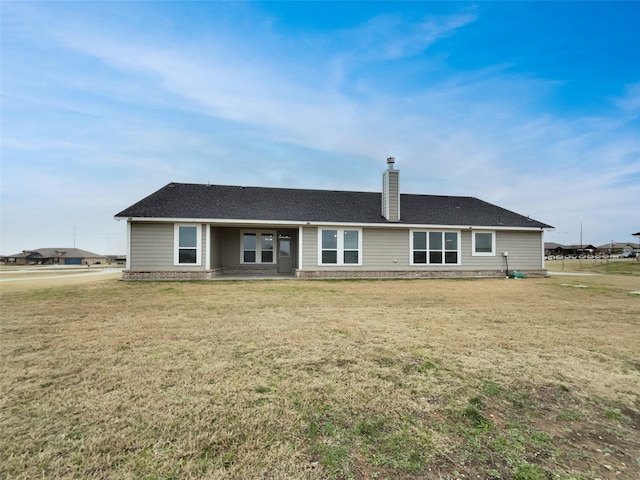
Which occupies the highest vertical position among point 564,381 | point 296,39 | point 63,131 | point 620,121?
point 296,39

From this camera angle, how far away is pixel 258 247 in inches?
690

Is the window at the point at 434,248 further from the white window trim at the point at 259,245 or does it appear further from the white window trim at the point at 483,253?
the white window trim at the point at 259,245

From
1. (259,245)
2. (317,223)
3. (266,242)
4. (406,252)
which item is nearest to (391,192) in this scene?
(406,252)

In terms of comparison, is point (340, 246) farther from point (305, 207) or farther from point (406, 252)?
point (406, 252)

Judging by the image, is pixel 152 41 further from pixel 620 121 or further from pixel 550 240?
pixel 550 240

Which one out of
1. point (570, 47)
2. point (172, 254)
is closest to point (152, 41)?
point (172, 254)

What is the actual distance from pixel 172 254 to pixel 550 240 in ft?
331

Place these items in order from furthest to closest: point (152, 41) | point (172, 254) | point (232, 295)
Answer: point (172, 254) < point (152, 41) < point (232, 295)

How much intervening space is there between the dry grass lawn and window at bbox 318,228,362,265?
8.96 metres

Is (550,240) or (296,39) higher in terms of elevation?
(296,39)

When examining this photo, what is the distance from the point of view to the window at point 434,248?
52.3 feet

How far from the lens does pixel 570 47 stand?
14586mm

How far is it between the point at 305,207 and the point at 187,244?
5.95 metres

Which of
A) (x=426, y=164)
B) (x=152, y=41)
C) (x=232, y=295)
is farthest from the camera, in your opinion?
(x=426, y=164)
